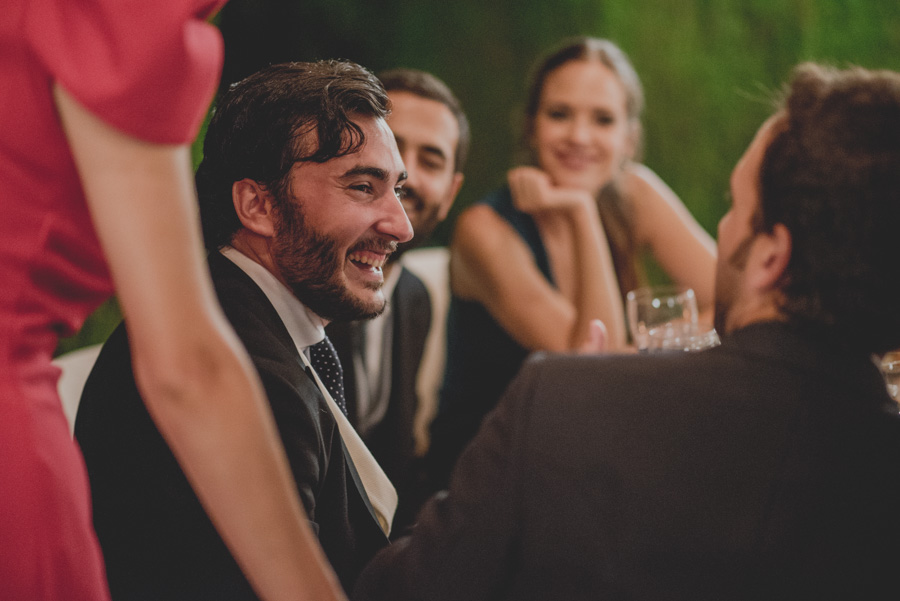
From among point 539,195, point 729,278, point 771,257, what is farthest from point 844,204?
point 539,195

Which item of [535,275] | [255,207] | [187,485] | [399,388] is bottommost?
[399,388]

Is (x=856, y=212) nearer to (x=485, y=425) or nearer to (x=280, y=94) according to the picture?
(x=485, y=425)

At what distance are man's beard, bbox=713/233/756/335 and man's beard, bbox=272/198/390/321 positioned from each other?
0.63 m

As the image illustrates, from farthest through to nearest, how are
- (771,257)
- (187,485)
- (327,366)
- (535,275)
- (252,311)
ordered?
(535,275) → (327,366) → (252,311) → (187,485) → (771,257)

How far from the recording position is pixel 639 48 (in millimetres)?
4348

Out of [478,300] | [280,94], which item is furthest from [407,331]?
[280,94]

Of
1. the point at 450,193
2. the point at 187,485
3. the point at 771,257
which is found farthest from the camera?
the point at 450,193

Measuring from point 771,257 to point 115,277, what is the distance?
2.34ft

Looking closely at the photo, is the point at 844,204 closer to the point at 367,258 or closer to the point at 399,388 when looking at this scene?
the point at 367,258

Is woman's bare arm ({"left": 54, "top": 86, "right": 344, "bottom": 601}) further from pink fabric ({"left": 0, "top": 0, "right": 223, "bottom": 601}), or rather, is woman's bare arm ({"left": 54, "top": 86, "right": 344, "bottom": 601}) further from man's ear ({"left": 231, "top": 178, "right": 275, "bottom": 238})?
man's ear ({"left": 231, "top": 178, "right": 275, "bottom": 238})

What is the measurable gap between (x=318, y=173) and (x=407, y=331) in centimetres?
106

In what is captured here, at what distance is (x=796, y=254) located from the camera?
3.06 feet

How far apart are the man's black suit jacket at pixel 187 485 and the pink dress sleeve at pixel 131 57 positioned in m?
0.47

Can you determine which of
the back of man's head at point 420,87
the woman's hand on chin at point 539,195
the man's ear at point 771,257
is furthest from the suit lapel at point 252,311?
the woman's hand on chin at point 539,195
